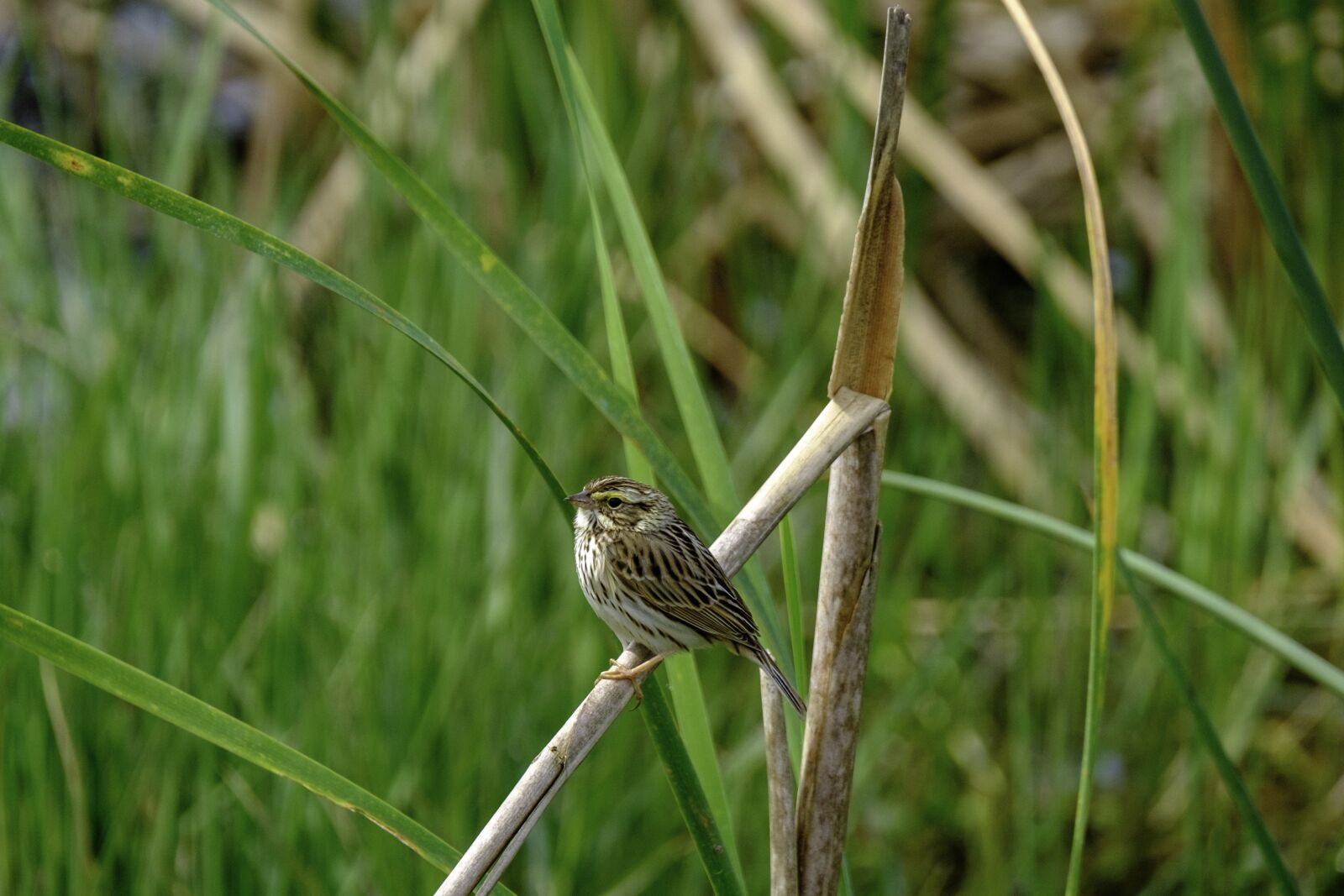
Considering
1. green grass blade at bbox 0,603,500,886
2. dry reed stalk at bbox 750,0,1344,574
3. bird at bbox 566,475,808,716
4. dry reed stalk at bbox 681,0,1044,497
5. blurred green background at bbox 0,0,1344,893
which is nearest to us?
green grass blade at bbox 0,603,500,886

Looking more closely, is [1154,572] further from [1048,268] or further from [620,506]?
[1048,268]

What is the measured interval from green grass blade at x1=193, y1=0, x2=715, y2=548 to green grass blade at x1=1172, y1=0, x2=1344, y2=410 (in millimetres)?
591

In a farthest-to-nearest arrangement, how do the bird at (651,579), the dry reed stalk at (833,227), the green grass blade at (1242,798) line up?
the dry reed stalk at (833,227) → the bird at (651,579) → the green grass blade at (1242,798)

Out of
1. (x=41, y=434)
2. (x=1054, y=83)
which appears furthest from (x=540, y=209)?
(x=1054, y=83)

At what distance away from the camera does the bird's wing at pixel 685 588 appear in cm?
184

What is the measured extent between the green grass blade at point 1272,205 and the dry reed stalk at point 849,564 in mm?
340

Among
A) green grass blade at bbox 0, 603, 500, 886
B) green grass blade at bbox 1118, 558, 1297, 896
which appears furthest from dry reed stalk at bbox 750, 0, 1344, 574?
green grass blade at bbox 0, 603, 500, 886

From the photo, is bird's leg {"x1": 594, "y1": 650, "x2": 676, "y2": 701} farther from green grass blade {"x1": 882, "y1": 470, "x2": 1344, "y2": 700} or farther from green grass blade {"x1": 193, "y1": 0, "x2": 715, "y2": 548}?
green grass blade {"x1": 882, "y1": 470, "x2": 1344, "y2": 700}

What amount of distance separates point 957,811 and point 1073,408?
1.16 metres

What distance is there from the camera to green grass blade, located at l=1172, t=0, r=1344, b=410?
4.16ft

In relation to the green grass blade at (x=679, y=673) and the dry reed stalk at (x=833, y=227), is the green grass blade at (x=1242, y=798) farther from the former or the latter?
the dry reed stalk at (x=833, y=227)

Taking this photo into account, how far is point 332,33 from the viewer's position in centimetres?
545

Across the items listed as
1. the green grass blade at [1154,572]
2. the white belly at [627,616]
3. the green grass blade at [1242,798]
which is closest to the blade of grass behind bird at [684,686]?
the white belly at [627,616]

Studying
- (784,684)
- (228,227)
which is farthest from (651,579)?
(228,227)
